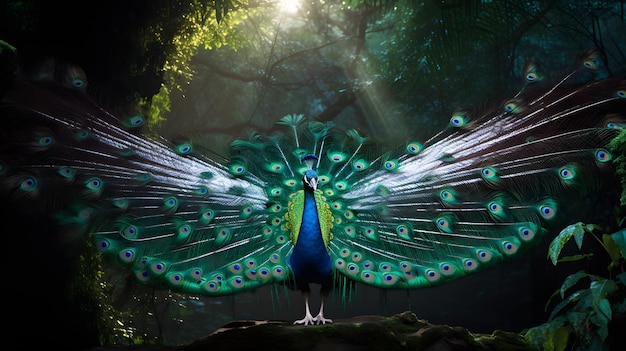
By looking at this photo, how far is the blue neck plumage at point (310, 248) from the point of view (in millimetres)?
3510

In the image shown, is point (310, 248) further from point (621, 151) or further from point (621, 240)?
point (621, 151)

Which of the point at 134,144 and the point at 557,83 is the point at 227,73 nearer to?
the point at 134,144

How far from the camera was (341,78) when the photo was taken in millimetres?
11750

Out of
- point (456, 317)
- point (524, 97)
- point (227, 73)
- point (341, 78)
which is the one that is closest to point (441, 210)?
point (524, 97)

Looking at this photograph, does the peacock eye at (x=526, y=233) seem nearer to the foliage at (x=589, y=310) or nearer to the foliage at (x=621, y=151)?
the foliage at (x=589, y=310)

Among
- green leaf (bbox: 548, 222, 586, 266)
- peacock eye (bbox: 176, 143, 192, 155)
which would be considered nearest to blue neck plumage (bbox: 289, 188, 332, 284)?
peacock eye (bbox: 176, 143, 192, 155)

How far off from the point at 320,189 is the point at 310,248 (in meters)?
0.67

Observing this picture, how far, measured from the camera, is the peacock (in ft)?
12.0

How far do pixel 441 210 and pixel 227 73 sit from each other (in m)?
7.41

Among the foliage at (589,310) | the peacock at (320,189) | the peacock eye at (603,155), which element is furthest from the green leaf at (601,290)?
the peacock eye at (603,155)

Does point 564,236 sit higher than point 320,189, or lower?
lower

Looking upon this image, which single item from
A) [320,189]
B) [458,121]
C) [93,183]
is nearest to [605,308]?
[458,121]

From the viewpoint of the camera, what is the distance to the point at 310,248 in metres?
3.50

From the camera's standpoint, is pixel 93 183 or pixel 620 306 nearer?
pixel 620 306
